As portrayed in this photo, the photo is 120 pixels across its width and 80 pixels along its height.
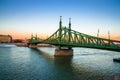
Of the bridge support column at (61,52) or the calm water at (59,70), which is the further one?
the bridge support column at (61,52)

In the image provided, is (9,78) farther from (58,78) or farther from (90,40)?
(90,40)

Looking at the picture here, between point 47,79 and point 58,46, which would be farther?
point 58,46

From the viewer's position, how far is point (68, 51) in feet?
261

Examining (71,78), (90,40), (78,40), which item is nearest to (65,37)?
(78,40)

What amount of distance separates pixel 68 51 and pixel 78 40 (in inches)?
596

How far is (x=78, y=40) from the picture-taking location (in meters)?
65.9

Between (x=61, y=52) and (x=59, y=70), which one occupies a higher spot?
(x=61, y=52)

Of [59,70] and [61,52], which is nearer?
[59,70]

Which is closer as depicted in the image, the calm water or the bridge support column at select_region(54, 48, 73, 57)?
the calm water

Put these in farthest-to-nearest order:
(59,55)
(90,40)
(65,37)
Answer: (65,37) < (59,55) < (90,40)

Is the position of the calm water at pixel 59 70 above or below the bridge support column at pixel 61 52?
below

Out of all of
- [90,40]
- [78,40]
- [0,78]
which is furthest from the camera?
[78,40]

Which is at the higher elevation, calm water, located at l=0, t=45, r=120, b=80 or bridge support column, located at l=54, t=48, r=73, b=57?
bridge support column, located at l=54, t=48, r=73, b=57

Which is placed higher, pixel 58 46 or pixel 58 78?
pixel 58 46
